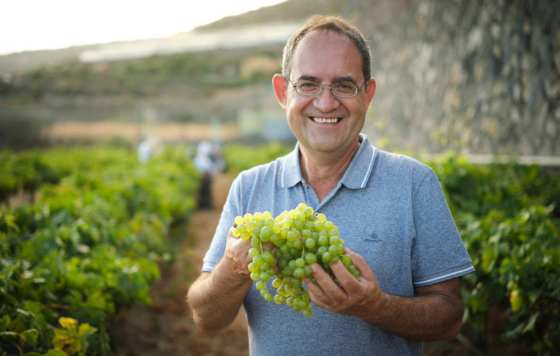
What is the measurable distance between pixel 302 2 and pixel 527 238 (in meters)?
36.7

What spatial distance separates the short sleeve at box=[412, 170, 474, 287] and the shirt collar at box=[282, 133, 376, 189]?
0.78ft

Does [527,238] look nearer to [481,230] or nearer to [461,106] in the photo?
[481,230]

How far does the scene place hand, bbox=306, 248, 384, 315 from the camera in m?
1.54

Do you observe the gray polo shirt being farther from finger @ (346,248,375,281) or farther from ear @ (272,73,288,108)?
ear @ (272,73,288,108)

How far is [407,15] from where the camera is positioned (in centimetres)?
900

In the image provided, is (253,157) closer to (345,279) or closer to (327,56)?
(327,56)

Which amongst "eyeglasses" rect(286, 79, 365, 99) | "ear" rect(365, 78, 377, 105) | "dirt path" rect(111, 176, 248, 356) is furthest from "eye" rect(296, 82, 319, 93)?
"dirt path" rect(111, 176, 248, 356)

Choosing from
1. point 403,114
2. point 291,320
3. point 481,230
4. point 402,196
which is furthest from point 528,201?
point 403,114

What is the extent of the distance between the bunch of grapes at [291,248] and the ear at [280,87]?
0.75 m

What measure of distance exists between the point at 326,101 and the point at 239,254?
2.32 feet

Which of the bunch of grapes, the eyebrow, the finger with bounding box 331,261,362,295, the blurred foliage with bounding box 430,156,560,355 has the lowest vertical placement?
the blurred foliage with bounding box 430,156,560,355

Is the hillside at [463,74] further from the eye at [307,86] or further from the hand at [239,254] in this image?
the hand at [239,254]

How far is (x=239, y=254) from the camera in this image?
5.58ft

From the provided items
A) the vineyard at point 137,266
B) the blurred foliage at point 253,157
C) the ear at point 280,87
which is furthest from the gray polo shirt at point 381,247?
the blurred foliage at point 253,157
